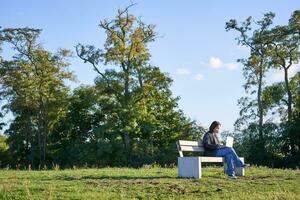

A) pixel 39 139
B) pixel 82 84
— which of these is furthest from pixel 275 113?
pixel 39 139

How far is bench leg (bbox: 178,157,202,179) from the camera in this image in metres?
12.4

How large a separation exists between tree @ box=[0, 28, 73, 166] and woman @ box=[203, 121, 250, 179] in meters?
31.8

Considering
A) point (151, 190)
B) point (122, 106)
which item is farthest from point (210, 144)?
point (122, 106)

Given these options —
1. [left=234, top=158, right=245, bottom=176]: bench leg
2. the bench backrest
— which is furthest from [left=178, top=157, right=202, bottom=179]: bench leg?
[left=234, top=158, right=245, bottom=176]: bench leg

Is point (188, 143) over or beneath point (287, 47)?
beneath

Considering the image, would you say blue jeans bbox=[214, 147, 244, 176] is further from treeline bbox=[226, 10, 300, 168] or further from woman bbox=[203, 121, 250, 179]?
treeline bbox=[226, 10, 300, 168]

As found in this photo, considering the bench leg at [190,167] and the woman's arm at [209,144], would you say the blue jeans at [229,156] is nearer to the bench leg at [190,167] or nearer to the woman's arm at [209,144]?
the woman's arm at [209,144]

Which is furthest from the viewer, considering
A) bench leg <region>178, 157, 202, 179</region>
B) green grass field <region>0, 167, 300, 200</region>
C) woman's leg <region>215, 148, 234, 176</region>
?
woman's leg <region>215, 148, 234, 176</region>

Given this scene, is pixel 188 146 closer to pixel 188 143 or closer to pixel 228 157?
pixel 188 143

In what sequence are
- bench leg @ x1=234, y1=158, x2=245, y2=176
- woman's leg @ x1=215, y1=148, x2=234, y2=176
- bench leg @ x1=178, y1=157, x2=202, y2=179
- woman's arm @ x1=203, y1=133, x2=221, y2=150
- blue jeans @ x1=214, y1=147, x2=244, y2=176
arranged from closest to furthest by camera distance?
bench leg @ x1=178, y1=157, x2=202, y2=179 < woman's leg @ x1=215, y1=148, x2=234, y2=176 < blue jeans @ x1=214, y1=147, x2=244, y2=176 < woman's arm @ x1=203, y1=133, x2=221, y2=150 < bench leg @ x1=234, y1=158, x2=245, y2=176

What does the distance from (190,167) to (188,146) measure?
926 millimetres

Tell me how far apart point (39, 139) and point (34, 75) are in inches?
212

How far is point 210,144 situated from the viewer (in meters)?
13.3

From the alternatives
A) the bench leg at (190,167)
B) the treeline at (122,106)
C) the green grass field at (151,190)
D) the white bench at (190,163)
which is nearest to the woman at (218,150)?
the white bench at (190,163)
